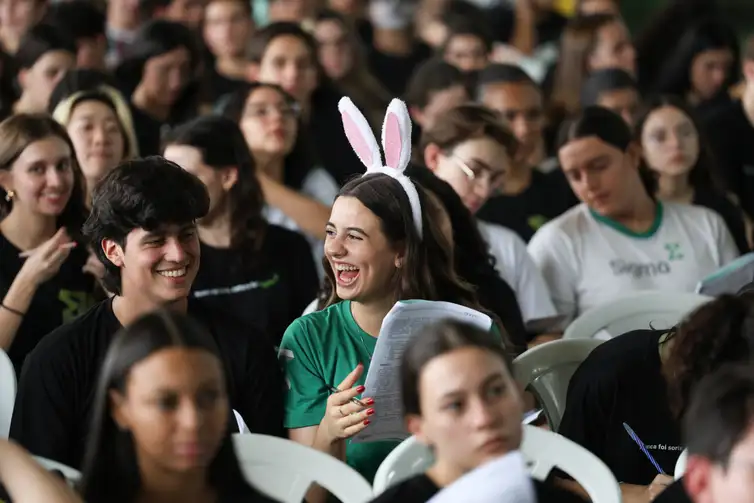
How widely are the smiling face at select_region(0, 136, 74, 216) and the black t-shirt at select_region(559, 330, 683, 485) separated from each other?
4.88 feet

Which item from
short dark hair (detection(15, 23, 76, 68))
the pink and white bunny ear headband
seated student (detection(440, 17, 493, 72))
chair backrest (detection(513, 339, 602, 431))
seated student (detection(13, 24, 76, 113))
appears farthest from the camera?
seated student (detection(440, 17, 493, 72))

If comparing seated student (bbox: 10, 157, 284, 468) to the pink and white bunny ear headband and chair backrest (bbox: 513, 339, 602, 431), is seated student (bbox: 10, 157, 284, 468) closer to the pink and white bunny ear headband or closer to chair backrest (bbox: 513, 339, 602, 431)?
the pink and white bunny ear headband

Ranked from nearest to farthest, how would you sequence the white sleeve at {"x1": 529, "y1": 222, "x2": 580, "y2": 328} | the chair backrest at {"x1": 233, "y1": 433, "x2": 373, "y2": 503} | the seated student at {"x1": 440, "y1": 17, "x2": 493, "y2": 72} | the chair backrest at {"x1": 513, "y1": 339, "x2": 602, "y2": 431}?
the chair backrest at {"x1": 233, "y1": 433, "x2": 373, "y2": 503}, the chair backrest at {"x1": 513, "y1": 339, "x2": 602, "y2": 431}, the white sleeve at {"x1": 529, "y1": 222, "x2": 580, "y2": 328}, the seated student at {"x1": 440, "y1": 17, "x2": 493, "y2": 72}

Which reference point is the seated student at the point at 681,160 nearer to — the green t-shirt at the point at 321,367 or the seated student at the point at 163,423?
the green t-shirt at the point at 321,367

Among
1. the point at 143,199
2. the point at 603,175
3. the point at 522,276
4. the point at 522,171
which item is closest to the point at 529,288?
the point at 522,276

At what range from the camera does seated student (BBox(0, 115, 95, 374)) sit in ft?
11.1

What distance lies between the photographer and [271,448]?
247 cm

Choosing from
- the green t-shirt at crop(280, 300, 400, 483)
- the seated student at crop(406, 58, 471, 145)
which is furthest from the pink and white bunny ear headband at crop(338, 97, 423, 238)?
the seated student at crop(406, 58, 471, 145)

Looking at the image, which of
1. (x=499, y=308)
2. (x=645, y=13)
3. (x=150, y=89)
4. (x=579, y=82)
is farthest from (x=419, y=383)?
(x=645, y=13)

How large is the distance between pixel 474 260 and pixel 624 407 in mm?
772

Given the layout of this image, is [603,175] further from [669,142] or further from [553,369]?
[553,369]

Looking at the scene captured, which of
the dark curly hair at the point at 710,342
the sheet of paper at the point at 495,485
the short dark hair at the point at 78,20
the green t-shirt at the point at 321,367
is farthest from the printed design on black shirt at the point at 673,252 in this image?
the short dark hair at the point at 78,20

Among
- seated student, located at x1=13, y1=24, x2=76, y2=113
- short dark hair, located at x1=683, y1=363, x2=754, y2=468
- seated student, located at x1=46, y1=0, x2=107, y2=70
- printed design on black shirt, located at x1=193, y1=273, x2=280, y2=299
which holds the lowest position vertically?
short dark hair, located at x1=683, y1=363, x2=754, y2=468

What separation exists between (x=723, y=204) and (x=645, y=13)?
16.8ft
